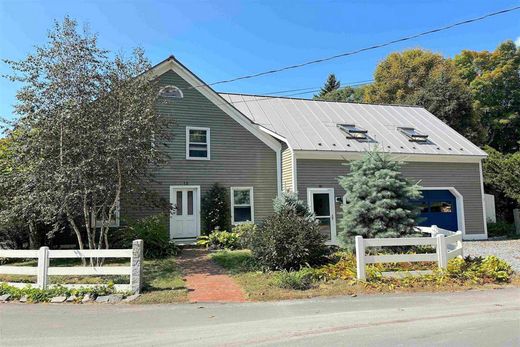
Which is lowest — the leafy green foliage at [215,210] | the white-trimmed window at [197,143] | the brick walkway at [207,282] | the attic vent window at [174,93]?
the brick walkway at [207,282]

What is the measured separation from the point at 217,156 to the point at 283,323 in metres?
11.1

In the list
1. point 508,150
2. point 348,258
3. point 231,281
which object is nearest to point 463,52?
point 508,150

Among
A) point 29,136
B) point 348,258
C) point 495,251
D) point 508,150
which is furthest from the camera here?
point 508,150

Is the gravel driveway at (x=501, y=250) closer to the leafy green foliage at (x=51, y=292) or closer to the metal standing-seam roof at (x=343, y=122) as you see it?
the metal standing-seam roof at (x=343, y=122)

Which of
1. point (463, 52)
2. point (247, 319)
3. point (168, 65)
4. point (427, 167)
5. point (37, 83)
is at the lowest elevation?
point (247, 319)

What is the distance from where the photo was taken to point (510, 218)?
23.6 metres

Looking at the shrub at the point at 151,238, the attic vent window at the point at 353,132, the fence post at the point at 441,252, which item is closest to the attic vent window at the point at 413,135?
the attic vent window at the point at 353,132

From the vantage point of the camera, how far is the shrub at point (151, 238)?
496 inches

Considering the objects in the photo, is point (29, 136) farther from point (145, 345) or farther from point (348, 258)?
point (348, 258)

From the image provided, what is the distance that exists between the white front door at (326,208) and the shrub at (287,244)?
590cm

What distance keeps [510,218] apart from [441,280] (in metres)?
17.9

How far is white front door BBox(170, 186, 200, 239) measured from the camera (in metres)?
15.9

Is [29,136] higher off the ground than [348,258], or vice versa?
[29,136]

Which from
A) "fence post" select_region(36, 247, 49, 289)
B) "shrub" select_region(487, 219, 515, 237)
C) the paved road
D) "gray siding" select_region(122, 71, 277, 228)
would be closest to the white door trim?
"shrub" select_region(487, 219, 515, 237)
